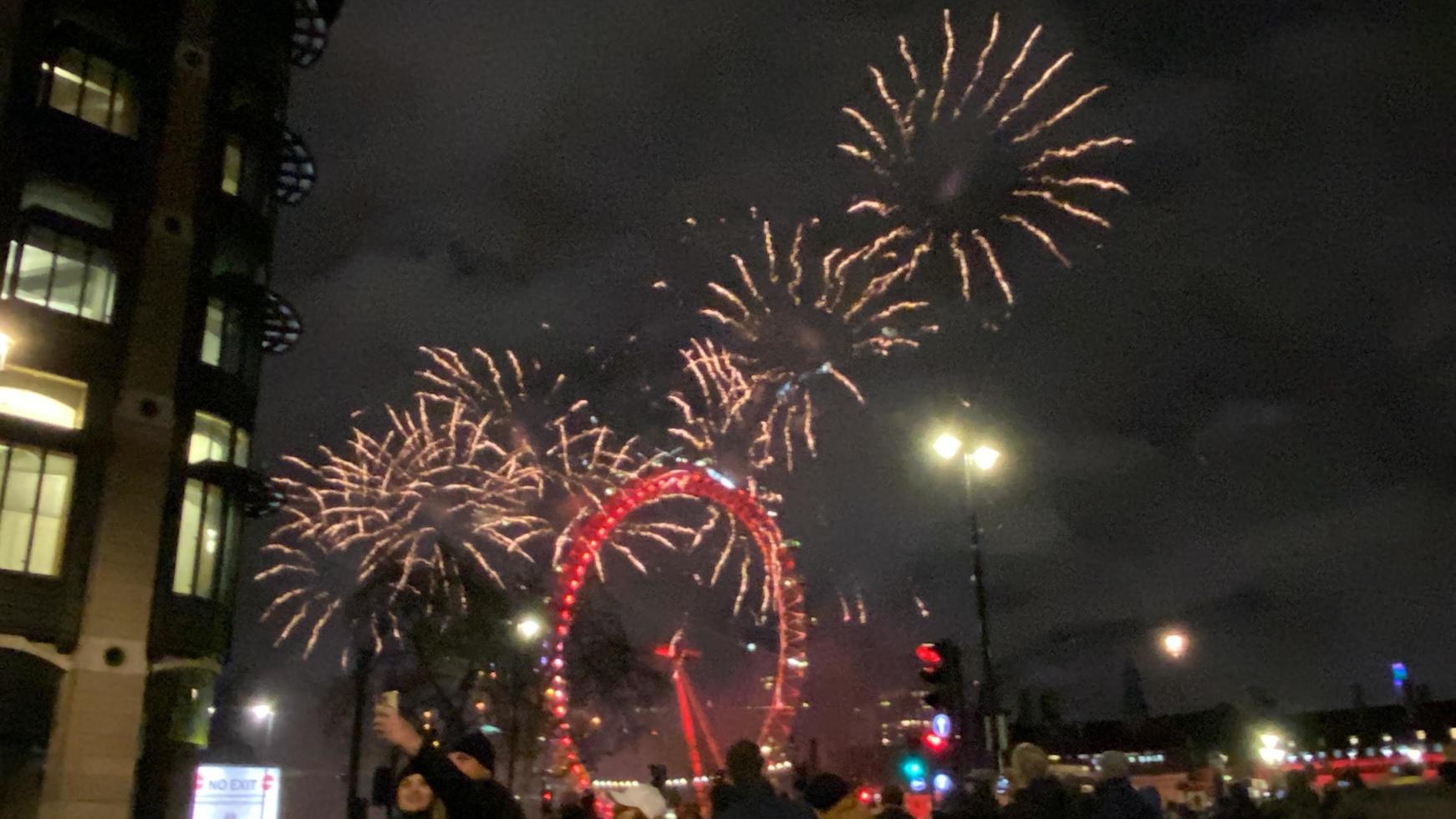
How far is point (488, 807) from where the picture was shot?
504 centimetres

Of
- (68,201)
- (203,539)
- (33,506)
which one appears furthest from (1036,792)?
(68,201)

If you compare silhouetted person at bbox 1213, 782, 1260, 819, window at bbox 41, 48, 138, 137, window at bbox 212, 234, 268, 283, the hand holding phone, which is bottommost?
silhouetted person at bbox 1213, 782, 1260, 819

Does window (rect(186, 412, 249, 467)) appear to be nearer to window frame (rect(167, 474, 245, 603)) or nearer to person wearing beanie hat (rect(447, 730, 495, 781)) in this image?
window frame (rect(167, 474, 245, 603))

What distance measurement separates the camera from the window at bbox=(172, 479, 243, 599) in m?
27.3

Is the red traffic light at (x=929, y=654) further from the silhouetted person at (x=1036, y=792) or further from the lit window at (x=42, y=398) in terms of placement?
the lit window at (x=42, y=398)

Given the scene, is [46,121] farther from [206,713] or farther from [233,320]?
[206,713]

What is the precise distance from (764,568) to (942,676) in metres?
23.8

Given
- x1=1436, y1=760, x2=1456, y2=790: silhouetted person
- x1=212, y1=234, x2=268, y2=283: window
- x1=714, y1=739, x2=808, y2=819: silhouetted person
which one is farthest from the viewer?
x1=212, y1=234, x2=268, y2=283: window

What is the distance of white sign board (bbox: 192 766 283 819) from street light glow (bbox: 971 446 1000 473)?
17.9 metres

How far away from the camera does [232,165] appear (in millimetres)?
30828

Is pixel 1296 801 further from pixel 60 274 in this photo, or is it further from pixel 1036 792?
pixel 60 274

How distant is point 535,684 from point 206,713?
18969 mm

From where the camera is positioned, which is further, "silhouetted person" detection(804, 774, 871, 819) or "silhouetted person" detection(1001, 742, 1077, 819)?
"silhouetted person" detection(1001, 742, 1077, 819)

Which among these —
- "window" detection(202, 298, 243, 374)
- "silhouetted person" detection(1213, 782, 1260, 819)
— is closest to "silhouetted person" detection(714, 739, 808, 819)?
"silhouetted person" detection(1213, 782, 1260, 819)
